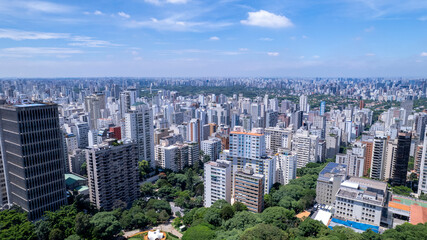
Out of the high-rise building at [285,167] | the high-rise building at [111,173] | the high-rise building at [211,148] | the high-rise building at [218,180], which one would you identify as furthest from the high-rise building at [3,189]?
the high-rise building at [285,167]

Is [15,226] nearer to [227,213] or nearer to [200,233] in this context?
[200,233]

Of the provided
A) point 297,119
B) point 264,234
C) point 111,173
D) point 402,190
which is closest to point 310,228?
point 264,234

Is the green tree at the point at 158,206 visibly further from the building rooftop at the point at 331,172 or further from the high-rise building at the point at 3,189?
the building rooftop at the point at 331,172

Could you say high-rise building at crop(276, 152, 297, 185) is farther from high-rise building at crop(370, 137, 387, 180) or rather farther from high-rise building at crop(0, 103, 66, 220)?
high-rise building at crop(0, 103, 66, 220)

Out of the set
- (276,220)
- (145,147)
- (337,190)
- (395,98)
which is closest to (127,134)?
(145,147)

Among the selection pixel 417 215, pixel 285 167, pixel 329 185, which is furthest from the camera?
pixel 285 167

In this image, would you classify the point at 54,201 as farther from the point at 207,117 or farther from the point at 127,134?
the point at 207,117

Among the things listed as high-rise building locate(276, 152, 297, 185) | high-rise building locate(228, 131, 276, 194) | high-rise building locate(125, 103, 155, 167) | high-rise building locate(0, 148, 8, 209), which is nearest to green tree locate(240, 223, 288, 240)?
high-rise building locate(228, 131, 276, 194)
